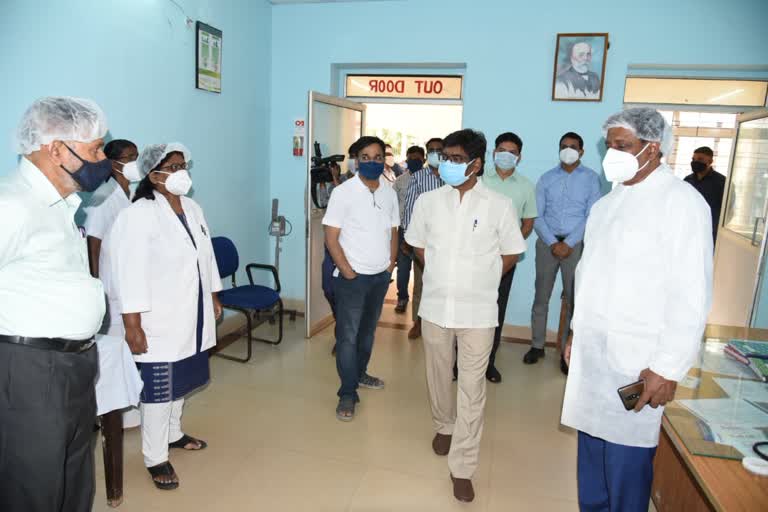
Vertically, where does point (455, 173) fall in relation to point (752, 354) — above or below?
above

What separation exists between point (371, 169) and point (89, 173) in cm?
173

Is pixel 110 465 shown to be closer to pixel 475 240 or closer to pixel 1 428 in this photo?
pixel 1 428

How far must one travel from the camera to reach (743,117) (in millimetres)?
4363

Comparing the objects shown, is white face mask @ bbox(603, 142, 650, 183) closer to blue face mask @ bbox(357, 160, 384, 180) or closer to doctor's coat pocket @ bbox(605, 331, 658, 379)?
doctor's coat pocket @ bbox(605, 331, 658, 379)

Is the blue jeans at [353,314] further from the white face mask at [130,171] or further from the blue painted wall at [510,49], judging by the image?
the blue painted wall at [510,49]

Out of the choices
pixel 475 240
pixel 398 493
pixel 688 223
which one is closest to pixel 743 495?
pixel 688 223

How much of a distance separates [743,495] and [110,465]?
239cm

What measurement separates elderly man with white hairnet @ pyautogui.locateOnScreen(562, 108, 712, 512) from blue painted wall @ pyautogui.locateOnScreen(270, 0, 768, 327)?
2.94 meters

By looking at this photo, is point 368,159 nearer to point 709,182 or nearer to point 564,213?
point 564,213

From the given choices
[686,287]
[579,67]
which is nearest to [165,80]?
[579,67]

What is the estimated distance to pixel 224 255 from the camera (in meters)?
4.38

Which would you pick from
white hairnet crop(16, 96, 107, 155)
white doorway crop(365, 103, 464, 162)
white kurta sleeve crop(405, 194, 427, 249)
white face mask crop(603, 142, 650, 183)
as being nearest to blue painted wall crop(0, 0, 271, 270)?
white hairnet crop(16, 96, 107, 155)

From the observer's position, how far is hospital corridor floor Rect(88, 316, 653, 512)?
8.48 ft

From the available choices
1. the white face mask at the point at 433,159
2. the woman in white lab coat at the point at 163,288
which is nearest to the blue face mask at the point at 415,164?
the white face mask at the point at 433,159
